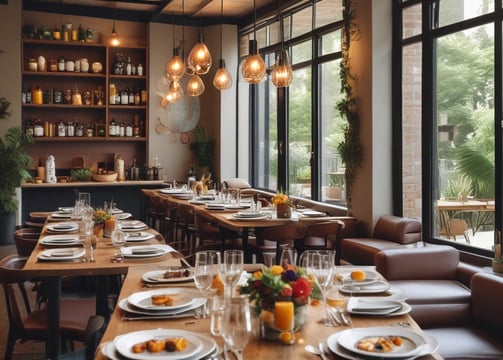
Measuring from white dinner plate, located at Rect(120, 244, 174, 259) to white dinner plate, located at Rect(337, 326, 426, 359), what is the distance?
6.19 feet

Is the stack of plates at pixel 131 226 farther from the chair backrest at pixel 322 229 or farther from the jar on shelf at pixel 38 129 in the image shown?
the jar on shelf at pixel 38 129

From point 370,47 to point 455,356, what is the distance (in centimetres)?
426

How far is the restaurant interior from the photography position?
225 cm

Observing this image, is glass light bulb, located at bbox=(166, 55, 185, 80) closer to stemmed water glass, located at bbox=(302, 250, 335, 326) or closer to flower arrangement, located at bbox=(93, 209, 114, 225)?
flower arrangement, located at bbox=(93, 209, 114, 225)

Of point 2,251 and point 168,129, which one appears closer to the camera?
point 2,251

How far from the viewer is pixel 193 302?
239 cm

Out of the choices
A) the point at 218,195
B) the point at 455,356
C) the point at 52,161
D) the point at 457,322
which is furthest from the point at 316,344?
the point at 52,161

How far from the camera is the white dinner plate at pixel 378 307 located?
2334 mm

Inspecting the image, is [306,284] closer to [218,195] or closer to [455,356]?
[455,356]

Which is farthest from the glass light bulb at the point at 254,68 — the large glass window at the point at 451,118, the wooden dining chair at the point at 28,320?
the wooden dining chair at the point at 28,320

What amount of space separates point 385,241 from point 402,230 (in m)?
0.25

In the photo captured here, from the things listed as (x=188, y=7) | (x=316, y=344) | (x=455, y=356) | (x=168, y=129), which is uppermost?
(x=188, y=7)

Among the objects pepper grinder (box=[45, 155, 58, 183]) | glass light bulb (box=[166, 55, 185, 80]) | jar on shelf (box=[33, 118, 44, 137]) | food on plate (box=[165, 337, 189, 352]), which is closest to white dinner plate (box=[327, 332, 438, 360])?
food on plate (box=[165, 337, 189, 352])

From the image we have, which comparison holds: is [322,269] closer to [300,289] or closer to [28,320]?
[300,289]
